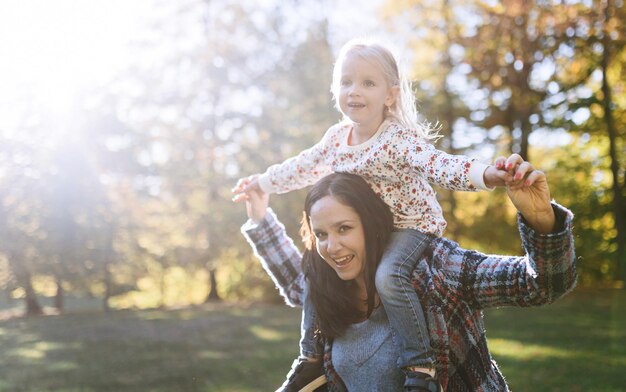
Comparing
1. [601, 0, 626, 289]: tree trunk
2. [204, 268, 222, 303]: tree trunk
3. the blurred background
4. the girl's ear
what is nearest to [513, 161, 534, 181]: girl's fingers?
the girl's ear

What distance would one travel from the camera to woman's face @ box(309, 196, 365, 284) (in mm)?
2562

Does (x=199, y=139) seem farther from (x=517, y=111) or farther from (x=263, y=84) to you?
(x=517, y=111)

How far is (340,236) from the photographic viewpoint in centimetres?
257

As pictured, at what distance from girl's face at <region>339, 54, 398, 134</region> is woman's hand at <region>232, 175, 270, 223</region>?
665mm

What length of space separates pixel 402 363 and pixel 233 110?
17737mm

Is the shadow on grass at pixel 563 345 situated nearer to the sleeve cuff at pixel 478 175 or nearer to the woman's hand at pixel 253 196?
the woman's hand at pixel 253 196

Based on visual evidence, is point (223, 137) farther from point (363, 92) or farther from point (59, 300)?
point (363, 92)

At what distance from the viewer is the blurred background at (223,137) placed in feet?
48.0

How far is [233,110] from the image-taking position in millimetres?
A: 19719

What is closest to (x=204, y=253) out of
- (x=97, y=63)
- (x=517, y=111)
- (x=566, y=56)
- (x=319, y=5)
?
(x=97, y=63)

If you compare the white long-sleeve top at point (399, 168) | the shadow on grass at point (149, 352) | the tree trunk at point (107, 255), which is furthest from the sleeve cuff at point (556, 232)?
the tree trunk at point (107, 255)

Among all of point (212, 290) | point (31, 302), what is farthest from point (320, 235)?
point (212, 290)

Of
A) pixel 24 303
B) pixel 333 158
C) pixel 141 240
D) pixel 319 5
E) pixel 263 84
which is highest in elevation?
pixel 319 5

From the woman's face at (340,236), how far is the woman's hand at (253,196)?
0.66 metres
